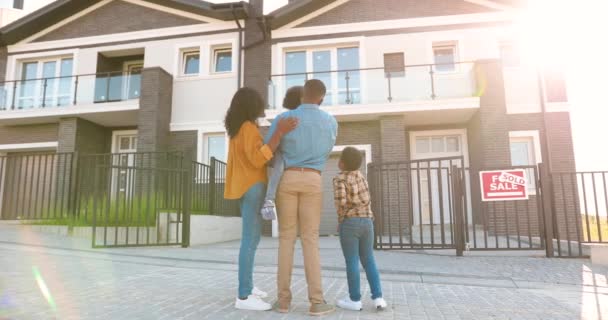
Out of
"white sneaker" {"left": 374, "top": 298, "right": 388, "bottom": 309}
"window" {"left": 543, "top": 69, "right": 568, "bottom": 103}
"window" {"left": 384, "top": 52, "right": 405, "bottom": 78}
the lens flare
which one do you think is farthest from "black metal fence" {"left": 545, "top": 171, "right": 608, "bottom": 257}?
the lens flare

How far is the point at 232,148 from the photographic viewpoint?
341cm

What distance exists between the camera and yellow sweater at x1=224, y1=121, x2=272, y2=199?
10.6ft

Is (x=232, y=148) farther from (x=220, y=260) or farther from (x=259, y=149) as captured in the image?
(x=220, y=260)

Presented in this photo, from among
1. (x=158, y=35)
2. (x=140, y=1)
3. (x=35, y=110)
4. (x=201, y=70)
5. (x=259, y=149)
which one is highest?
(x=140, y=1)

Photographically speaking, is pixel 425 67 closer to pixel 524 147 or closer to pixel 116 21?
pixel 524 147

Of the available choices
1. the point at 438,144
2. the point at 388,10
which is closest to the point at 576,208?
the point at 438,144

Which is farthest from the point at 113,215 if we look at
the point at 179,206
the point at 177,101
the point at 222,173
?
the point at 177,101

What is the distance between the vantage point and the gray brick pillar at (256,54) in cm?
1339

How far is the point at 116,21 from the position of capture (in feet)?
48.9

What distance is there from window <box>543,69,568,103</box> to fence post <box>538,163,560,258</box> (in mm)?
6215

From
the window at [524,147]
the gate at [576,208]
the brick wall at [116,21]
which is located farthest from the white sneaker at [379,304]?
the brick wall at [116,21]

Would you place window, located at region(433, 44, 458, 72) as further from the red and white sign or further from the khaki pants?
the khaki pants

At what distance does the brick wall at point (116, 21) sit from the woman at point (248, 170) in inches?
471

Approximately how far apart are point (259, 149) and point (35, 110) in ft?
44.0
